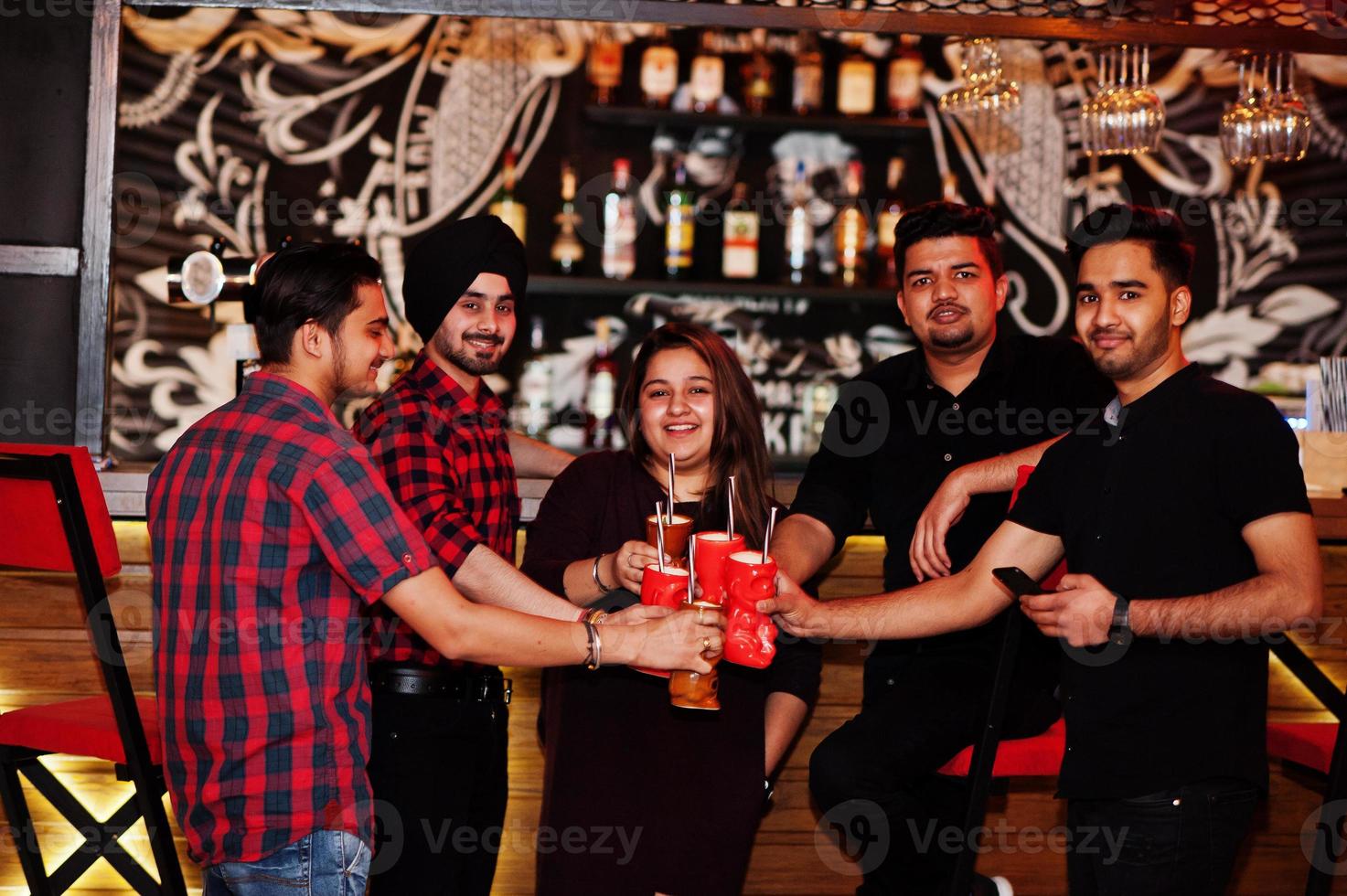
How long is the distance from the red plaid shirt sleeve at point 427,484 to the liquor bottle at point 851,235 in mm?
2704

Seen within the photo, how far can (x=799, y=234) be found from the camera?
15.5ft

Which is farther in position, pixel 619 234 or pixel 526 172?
pixel 526 172

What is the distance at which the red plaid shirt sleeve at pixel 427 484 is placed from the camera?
2.19 metres

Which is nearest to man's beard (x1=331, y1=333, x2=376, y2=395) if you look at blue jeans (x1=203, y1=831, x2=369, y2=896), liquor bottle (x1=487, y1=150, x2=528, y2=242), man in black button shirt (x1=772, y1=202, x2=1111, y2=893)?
blue jeans (x1=203, y1=831, x2=369, y2=896)

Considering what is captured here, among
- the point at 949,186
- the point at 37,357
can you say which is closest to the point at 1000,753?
the point at 37,357

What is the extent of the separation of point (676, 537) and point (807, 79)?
3.07 metres

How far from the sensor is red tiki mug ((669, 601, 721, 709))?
1951 millimetres

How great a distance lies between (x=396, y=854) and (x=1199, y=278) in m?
4.09

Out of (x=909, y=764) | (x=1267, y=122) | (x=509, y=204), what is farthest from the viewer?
(x=509, y=204)

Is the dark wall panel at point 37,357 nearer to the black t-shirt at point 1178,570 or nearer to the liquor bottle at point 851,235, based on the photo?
the black t-shirt at point 1178,570

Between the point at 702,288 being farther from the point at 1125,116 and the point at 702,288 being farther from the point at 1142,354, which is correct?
the point at 1142,354

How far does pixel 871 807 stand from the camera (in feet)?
8.02

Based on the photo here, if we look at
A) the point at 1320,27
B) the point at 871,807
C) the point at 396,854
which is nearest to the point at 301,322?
the point at 396,854

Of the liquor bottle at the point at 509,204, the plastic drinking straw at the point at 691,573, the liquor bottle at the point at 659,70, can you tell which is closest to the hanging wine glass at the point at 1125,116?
the liquor bottle at the point at 659,70
